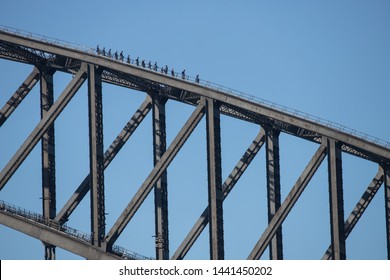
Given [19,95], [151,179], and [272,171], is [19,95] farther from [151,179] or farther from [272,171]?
[272,171]

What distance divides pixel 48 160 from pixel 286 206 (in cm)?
2213

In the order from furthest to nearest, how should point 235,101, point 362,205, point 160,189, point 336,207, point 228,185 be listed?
point 160,189
point 228,185
point 362,205
point 235,101
point 336,207

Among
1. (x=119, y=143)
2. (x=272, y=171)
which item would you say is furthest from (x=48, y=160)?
(x=272, y=171)

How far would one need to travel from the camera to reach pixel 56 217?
5399 inches

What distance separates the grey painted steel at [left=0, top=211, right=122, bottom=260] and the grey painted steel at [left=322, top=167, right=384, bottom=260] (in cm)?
1895

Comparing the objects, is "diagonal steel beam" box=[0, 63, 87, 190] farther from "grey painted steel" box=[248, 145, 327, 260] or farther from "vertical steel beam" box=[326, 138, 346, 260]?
"vertical steel beam" box=[326, 138, 346, 260]

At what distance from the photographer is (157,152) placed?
14038 centimetres

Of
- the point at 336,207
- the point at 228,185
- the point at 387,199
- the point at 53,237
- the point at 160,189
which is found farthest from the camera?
the point at 160,189

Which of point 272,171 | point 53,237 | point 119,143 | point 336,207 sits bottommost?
point 336,207

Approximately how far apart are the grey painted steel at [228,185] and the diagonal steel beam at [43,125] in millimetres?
14875

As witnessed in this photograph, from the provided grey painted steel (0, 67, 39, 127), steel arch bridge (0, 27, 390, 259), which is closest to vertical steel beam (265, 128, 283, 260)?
steel arch bridge (0, 27, 390, 259)

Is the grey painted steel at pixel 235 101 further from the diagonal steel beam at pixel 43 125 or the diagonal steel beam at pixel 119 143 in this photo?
the diagonal steel beam at pixel 119 143

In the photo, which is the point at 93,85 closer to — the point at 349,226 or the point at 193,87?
the point at 193,87

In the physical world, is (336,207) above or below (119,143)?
below
